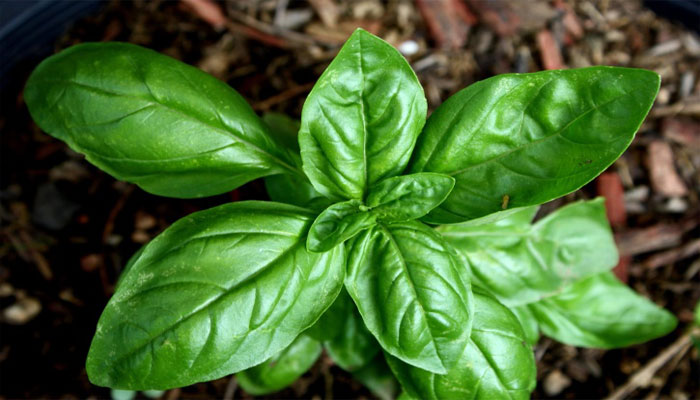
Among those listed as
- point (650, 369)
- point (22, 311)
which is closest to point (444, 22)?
point (650, 369)

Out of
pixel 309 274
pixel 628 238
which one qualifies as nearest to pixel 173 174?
pixel 309 274

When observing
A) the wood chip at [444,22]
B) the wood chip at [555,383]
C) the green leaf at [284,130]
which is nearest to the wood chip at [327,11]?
the wood chip at [444,22]

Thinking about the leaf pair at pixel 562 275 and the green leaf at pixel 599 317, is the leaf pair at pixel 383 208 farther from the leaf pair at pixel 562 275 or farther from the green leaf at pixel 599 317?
the green leaf at pixel 599 317

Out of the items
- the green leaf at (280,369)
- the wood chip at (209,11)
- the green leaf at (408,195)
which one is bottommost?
the green leaf at (280,369)

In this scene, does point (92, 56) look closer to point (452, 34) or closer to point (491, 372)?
point (491, 372)

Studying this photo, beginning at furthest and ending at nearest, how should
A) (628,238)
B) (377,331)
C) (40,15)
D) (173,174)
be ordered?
(628,238)
(40,15)
(173,174)
(377,331)

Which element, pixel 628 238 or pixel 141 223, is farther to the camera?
pixel 628 238

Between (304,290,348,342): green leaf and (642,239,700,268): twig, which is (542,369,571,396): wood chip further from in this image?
(304,290,348,342): green leaf

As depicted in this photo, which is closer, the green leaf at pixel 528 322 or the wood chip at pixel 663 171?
the green leaf at pixel 528 322
